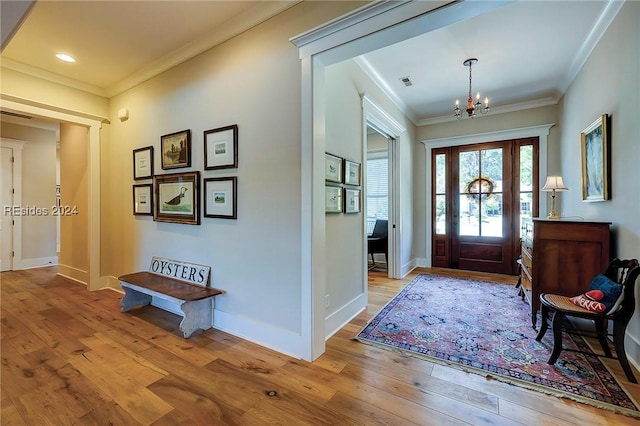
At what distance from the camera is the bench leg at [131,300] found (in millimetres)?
3045

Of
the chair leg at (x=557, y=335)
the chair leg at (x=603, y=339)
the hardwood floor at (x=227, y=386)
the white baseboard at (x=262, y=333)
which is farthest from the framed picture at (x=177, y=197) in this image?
the chair leg at (x=603, y=339)

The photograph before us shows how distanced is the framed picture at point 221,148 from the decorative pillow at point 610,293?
2961mm

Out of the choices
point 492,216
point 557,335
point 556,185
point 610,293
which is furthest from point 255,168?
point 492,216

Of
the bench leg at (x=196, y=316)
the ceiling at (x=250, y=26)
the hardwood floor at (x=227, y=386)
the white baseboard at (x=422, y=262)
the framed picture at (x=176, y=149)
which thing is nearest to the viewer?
the hardwood floor at (x=227, y=386)

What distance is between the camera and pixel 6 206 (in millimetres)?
4820

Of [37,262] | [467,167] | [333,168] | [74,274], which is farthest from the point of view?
[37,262]

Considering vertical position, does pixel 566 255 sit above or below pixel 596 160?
below

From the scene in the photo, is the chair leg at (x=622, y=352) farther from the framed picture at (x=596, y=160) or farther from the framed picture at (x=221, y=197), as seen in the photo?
the framed picture at (x=221, y=197)

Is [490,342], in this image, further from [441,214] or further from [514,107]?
[514,107]

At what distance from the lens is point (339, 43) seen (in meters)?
1.94

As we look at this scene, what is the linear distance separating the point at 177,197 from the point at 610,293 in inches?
148

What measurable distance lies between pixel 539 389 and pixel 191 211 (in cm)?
310

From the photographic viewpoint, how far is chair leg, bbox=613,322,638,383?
1.82 metres

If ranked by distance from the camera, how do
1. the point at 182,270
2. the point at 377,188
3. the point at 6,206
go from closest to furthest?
the point at 182,270
the point at 6,206
the point at 377,188
